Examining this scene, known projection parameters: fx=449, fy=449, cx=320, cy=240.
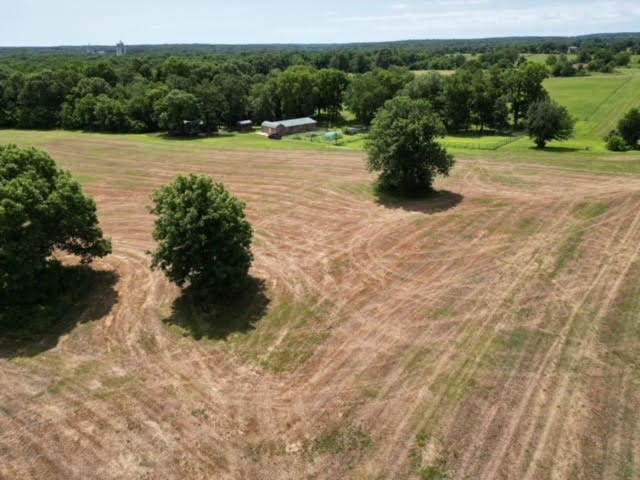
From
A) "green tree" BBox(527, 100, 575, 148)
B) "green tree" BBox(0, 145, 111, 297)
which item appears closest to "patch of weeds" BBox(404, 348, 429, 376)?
"green tree" BBox(0, 145, 111, 297)

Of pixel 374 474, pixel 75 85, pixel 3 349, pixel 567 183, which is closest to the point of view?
pixel 374 474

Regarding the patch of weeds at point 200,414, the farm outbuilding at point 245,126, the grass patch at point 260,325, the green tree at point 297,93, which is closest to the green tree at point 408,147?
the grass patch at point 260,325

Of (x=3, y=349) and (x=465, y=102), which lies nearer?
(x=3, y=349)

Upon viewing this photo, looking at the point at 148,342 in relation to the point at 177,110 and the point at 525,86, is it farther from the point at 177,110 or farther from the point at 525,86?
the point at 525,86

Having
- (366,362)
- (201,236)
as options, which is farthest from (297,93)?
(366,362)

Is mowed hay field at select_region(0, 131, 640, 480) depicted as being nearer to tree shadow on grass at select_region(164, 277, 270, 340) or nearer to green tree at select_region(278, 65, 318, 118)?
tree shadow on grass at select_region(164, 277, 270, 340)

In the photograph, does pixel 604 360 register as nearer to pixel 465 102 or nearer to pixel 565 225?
pixel 565 225

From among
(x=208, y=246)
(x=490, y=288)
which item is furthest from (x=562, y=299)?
(x=208, y=246)
